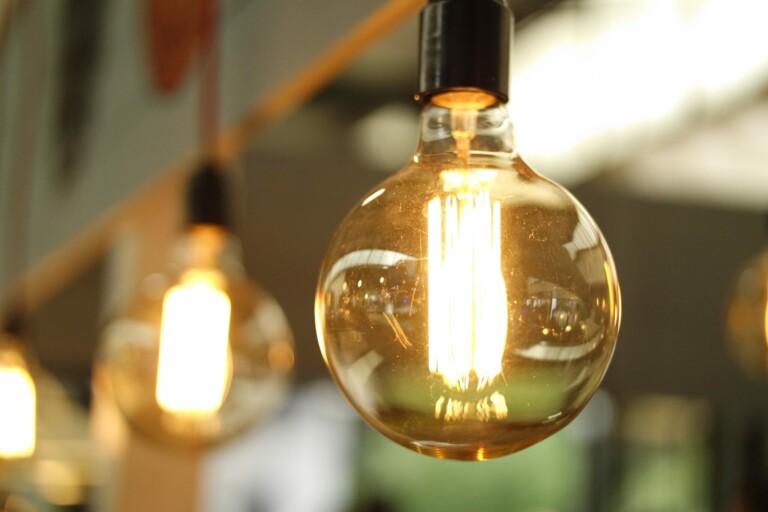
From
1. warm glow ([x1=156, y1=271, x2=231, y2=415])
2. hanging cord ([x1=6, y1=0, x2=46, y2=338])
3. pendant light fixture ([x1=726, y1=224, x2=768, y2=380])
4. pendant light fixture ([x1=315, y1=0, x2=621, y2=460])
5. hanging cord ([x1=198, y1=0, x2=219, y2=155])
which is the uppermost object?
hanging cord ([x1=6, y1=0, x2=46, y2=338])

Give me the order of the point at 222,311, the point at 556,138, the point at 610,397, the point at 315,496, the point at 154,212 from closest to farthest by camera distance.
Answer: the point at 222,311 → the point at 154,212 → the point at 556,138 → the point at 610,397 → the point at 315,496

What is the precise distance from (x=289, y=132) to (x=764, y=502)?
11.0 feet

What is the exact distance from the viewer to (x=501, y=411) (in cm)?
51

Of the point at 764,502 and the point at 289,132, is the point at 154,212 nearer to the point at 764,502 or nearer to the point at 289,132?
the point at 764,502

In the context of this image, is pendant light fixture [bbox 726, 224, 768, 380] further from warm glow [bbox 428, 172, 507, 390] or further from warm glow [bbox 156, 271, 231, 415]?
warm glow [bbox 428, 172, 507, 390]

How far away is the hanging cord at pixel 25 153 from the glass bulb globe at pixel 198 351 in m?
2.17

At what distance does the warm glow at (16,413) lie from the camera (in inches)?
83.0

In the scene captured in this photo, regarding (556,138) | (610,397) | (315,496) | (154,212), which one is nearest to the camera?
(154,212)

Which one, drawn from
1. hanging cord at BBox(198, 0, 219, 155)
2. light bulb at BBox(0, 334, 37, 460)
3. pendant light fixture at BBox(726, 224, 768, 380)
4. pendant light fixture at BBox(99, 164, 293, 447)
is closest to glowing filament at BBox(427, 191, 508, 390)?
pendant light fixture at BBox(99, 164, 293, 447)

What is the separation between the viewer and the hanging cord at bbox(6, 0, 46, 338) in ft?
11.3

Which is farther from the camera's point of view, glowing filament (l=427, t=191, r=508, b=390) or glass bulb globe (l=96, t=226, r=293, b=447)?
glass bulb globe (l=96, t=226, r=293, b=447)

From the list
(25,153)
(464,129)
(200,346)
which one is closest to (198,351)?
(200,346)

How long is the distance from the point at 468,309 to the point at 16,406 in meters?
1.77

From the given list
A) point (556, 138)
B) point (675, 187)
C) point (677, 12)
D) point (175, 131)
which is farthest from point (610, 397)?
point (175, 131)
